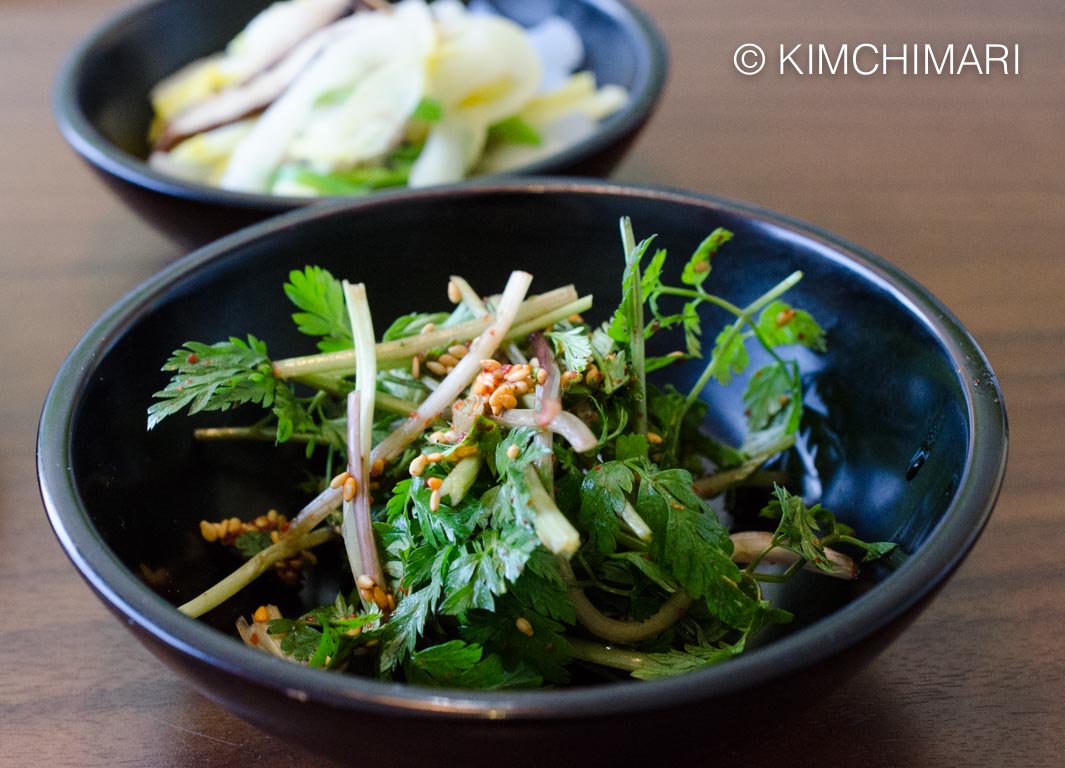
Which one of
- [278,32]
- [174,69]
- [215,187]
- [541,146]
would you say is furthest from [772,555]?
[174,69]

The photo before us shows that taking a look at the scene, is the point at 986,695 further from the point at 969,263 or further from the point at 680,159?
the point at 680,159

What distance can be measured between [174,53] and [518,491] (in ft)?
5.31

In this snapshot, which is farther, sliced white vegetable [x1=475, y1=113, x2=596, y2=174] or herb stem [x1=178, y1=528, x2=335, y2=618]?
sliced white vegetable [x1=475, y1=113, x2=596, y2=174]

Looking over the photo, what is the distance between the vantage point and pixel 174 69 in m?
2.03

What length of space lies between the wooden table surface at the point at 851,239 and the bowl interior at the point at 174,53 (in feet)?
0.45

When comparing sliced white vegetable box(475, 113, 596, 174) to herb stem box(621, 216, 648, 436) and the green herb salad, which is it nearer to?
the green herb salad

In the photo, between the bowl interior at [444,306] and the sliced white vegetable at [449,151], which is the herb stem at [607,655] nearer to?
the bowl interior at [444,306]

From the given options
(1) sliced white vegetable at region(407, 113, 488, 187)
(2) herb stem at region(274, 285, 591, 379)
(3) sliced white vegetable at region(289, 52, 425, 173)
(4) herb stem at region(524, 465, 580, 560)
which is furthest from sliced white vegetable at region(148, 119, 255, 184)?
(4) herb stem at region(524, 465, 580, 560)

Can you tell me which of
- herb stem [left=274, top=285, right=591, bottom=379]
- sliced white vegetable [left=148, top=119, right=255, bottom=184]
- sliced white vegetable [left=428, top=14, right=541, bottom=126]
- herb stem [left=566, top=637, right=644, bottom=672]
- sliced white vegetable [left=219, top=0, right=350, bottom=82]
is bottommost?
herb stem [left=566, top=637, right=644, bottom=672]

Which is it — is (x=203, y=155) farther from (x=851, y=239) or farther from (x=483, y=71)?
(x=851, y=239)

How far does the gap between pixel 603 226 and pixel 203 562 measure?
55cm

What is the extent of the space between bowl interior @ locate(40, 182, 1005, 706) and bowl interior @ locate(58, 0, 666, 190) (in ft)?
1.42

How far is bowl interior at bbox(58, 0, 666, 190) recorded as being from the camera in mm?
1645

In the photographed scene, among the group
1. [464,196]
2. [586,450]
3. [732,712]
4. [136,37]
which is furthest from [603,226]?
[136,37]
